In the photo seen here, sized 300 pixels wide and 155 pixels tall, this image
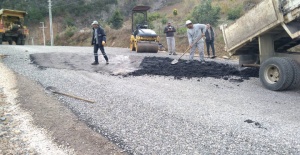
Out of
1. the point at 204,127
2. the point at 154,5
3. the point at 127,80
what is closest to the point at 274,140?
the point at 204,127

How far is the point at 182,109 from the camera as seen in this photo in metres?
4.73

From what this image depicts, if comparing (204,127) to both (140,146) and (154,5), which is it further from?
(154,5)

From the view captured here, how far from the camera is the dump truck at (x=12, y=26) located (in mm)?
19411

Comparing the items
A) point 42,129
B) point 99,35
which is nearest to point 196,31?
point 99,35

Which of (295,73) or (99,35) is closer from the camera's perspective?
(295,73)

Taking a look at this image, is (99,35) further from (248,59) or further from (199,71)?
(248,59)

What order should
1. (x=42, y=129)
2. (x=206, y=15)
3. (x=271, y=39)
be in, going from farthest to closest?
(x=206, y=15) → (x=271, y=39) → (x=42, y=129)

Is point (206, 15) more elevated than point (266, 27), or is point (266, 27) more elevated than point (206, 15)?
point (206, 15)

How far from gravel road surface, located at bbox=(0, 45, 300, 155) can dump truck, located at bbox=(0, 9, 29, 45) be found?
12.9m

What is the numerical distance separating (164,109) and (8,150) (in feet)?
7.88

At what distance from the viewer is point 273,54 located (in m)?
6.57

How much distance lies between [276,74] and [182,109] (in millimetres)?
2784

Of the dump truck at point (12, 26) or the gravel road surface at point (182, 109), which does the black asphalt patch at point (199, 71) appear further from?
the dump truck at point (12, 26)

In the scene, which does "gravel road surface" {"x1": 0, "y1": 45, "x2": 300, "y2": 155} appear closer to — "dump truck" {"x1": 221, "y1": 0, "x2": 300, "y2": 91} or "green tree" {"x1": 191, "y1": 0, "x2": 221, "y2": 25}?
"dump truck" {"x1": 221, "y1": 0, "x2": 300, "y2": 91}
